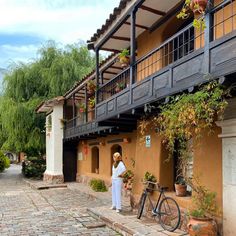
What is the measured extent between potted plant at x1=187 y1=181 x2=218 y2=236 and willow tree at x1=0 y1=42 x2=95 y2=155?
17414 millimetres

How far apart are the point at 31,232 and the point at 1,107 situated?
658 inches

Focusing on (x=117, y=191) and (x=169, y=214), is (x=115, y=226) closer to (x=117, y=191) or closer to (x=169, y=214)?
(x=169, y=214)

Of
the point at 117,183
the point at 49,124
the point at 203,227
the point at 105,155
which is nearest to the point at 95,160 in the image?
the point at 105,155

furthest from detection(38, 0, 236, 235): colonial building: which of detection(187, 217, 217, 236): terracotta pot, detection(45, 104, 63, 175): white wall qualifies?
detection(45, 104, 63, 175): white wall

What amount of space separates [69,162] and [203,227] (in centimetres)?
1556

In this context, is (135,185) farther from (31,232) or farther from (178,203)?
(31,232)

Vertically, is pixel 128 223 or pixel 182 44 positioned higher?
pixel 182 44

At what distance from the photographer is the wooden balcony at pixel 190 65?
5.61 meters

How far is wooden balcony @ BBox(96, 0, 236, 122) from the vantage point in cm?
561

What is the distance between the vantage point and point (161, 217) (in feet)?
27.9

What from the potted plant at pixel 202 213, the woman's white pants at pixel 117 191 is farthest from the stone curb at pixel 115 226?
the potted plant at pixel 202 213

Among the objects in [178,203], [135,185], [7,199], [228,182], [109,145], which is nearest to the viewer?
[228,182]

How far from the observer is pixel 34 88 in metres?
24.8

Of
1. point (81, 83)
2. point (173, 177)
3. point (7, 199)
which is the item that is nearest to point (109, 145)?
point (81, 83)
